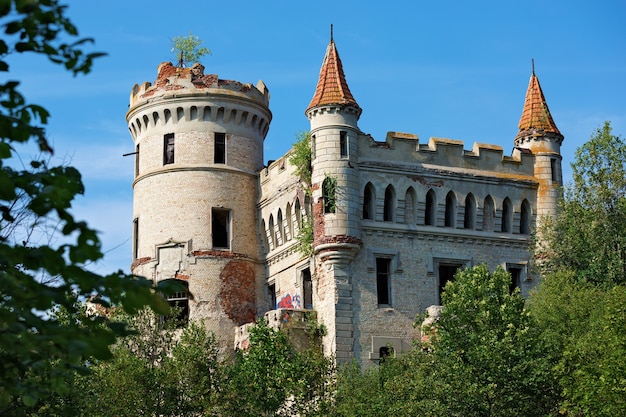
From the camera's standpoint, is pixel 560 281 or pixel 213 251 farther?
pixel 213 251

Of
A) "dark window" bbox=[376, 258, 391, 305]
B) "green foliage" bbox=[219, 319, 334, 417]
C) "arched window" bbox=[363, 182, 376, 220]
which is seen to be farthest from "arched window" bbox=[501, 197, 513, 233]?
"green foliage" bbox=[219, 319, 334, 417]

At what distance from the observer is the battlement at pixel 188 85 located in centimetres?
4834

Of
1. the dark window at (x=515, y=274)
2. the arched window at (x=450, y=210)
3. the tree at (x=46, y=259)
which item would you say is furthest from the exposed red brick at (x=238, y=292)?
the tree at (x=46, y=259)

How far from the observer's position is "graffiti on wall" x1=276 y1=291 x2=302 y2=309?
4488 cm

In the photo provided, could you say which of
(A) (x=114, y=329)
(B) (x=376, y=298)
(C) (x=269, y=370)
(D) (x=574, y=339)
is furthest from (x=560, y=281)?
(A) (x=114, y=329)

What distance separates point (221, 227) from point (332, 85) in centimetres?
870

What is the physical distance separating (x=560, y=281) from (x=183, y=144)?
17.2m

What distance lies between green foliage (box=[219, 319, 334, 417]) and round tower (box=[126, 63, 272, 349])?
14.5ft

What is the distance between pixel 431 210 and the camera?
148 ft

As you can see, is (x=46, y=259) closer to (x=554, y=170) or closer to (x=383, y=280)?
(x=383, y=280)

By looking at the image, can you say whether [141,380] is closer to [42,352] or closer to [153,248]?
[153,248]

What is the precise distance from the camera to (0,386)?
9695 millimetres

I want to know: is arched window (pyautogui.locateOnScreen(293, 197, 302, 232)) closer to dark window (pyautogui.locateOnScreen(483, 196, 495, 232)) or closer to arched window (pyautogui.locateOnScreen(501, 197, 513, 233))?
dark window (pyautogui.locateOnScreen(483, 196, 495, 232))

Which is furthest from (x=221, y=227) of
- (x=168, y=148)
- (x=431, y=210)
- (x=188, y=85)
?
(x=431, y=210)
